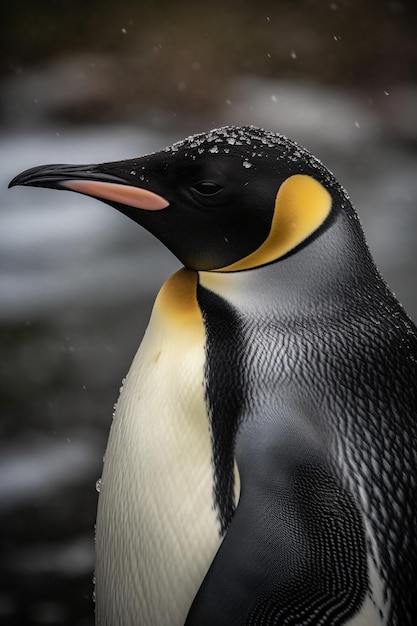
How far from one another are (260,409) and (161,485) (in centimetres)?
15

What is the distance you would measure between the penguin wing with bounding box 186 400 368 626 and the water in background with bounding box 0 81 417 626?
93 cm

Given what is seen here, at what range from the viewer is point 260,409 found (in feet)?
2.39

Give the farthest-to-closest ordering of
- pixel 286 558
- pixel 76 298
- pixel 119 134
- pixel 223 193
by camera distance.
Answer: pixel 119 134 < pixel 76 298 < pixel 223 193 < pixel 286 558

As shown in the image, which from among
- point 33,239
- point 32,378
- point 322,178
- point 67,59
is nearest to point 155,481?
point 322,178

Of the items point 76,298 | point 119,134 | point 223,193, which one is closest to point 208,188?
point 223,193

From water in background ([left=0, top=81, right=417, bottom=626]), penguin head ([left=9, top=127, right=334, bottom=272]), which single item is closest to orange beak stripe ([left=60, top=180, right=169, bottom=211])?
penguin head ([left=9, top=127, right=334, bottom=272])

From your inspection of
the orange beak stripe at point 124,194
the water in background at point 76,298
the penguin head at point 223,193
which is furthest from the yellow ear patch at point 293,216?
the water in background at point 76,298

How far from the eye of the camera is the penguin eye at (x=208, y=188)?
781 millimetres

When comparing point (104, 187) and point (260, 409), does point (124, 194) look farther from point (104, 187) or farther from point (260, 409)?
point (260, 409)

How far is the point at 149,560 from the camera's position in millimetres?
816

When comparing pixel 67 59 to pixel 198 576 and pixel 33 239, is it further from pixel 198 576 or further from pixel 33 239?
pixel 198 576

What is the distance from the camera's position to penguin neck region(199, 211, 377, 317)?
79cm

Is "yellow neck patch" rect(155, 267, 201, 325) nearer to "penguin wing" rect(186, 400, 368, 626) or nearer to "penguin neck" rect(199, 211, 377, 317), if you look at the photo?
"penguin neck" rect(199, 211, 377, 317)

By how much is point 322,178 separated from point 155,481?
13.4 inches
